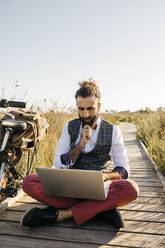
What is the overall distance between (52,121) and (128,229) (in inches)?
111

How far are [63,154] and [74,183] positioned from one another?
0.45m

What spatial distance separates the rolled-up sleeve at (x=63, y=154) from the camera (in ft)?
7.34

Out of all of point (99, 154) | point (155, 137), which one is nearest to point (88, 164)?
point (99, 154)

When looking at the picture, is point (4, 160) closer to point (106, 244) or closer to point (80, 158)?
point (80, 158)

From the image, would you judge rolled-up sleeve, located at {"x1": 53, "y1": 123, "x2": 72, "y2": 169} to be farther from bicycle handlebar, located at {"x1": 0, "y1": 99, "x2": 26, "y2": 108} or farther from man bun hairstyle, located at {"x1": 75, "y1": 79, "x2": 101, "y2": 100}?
bicycle handlebar, located at {"x1": 0, "y1": 99, "x2": 26, "y2": 108}

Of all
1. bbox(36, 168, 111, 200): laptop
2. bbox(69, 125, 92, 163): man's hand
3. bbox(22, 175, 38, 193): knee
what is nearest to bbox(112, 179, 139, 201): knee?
bbox(36, 168, 111, 200): laptop

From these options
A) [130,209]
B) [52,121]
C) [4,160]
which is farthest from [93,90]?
[52,121]

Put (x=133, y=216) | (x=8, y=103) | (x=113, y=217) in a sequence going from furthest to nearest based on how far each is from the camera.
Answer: (x=133, y=216) → (x=113, y=217) → (x=8, y=103)

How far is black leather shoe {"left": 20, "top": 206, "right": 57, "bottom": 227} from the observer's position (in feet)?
6.17

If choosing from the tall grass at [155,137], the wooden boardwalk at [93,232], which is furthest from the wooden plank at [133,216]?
the tall grass at [155,137]

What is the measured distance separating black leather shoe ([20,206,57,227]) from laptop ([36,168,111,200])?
172 mm

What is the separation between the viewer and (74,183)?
187 cm

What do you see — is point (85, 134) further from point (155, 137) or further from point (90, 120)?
point (155, 137)

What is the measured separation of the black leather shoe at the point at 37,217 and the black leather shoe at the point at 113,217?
400 millimetres
